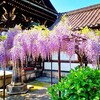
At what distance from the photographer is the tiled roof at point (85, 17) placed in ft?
28.2

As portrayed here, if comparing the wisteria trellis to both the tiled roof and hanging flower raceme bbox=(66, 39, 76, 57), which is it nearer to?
hanging flower raceme bbox=(66, 39, 76, 57)

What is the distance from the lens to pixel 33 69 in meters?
10.6

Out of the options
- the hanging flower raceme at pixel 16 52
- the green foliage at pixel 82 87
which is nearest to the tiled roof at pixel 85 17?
the hanging flower raceme at pixel 16 52

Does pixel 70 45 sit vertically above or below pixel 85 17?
below

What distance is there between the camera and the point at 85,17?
9664mm

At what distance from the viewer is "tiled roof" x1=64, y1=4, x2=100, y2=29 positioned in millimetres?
8583

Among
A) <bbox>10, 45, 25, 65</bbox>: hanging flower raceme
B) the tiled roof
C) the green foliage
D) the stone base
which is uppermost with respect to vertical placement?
the tiled roof

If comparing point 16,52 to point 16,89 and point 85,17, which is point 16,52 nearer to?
point 16,89

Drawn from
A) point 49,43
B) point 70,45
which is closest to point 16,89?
point 49,43

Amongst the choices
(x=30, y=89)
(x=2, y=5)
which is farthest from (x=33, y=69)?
(x=2, y=5)

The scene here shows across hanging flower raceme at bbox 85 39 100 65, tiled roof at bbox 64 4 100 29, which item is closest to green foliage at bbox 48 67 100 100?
hanging flower raceme at bbox 85 39 100 65

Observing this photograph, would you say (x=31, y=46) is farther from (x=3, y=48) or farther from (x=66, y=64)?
(x=66, y=64)

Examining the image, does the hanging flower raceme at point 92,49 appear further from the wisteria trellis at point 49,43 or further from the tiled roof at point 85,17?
the tiled roof at point 85,17

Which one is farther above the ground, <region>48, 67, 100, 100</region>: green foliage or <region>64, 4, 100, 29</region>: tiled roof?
<region>64, 4, 100, 29</region>: tiled roof
